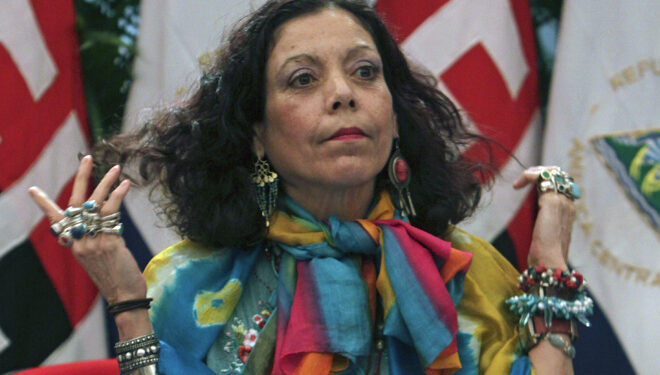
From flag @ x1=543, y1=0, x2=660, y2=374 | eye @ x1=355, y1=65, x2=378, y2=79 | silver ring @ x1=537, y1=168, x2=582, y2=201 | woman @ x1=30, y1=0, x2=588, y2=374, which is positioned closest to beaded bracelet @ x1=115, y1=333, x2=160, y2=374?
woman @ x1=30, y1=0, x2=588, y2=374

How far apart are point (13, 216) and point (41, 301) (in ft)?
1.02

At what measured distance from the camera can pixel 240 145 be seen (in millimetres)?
1818

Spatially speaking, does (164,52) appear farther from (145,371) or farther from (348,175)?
(145,371)

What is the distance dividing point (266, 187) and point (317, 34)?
0.38 m

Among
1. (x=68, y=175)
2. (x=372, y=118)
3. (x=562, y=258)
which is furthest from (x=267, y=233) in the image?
(x=68, y=175)

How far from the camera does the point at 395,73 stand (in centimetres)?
195

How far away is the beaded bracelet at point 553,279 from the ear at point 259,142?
27.5 inches

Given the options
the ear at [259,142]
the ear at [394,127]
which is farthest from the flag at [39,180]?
the ear at [394,127]

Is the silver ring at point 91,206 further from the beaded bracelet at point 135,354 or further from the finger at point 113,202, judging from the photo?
the beaded bracelet at point 135,354

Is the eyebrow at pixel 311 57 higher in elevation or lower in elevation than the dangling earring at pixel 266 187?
higher

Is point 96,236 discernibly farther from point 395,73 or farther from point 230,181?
point 395,73

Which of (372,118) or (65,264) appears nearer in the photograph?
(372,118)

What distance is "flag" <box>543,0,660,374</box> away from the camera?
2818mm

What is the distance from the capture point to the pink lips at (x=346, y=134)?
165 centimetres
